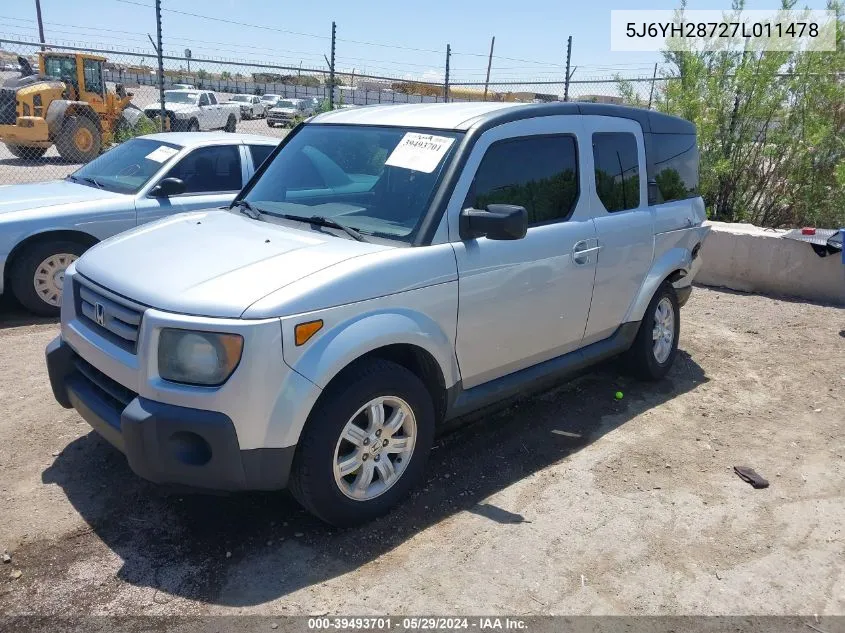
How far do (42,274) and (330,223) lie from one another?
3.74 metres

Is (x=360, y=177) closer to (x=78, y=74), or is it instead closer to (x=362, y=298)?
(x=362, y=298)

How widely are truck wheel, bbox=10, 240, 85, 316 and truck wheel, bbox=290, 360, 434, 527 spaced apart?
3.91 meters

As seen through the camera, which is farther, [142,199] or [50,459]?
[142,199]

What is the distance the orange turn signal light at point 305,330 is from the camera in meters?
2.83

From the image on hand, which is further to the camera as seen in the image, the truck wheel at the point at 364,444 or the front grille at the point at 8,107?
the front grille at the point at 8,107

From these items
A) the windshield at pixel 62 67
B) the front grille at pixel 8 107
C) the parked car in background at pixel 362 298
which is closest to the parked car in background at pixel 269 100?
the windshield at pixel 62 67

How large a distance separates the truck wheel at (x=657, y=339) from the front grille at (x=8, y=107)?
17.7 m

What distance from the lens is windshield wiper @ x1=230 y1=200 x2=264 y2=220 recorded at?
392 centimetres

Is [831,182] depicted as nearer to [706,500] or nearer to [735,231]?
Answer: [735,231]

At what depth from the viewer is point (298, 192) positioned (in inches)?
159

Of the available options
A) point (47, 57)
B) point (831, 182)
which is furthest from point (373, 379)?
point (47, 57)

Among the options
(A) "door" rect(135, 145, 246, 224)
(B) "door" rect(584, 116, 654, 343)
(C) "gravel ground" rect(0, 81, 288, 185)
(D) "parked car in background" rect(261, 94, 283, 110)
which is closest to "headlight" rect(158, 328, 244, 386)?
(B) "door" rect(584, 116, 654, 343)

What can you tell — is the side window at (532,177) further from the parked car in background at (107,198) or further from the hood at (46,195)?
the hood at (46,195)

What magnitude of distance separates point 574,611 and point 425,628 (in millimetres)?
631
